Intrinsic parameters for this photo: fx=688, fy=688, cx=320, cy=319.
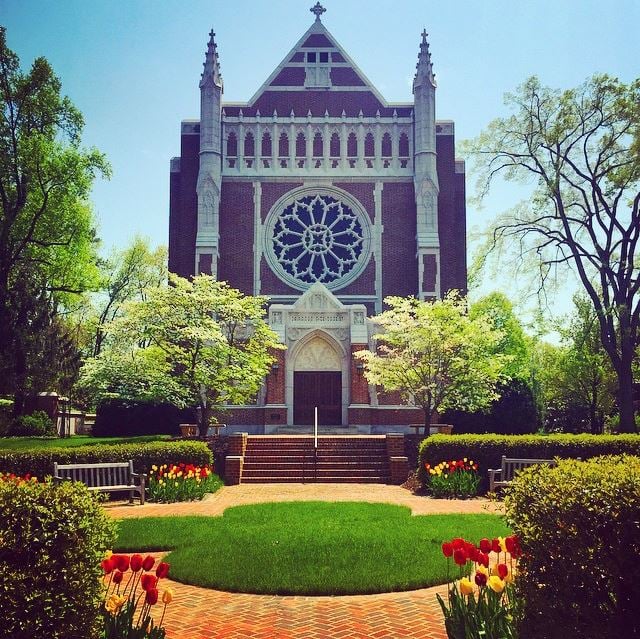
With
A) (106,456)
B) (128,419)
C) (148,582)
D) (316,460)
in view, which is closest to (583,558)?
(148,582)

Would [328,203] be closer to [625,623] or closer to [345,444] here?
[345,444]

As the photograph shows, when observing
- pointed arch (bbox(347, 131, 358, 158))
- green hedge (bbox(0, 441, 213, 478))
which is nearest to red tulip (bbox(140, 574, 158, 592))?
green hedge (bbox(0, 441, 213, 478))

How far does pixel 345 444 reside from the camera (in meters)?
19.7

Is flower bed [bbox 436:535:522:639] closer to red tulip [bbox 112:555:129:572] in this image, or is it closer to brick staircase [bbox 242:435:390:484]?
red tulip [bbox 112:555:129:572]

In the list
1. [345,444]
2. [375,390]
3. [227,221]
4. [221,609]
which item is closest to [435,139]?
[227,221]

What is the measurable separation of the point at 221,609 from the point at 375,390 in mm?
20671

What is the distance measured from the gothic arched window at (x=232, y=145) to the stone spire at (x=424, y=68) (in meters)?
8.58

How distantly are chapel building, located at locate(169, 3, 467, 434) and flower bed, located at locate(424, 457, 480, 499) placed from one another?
1426 cm

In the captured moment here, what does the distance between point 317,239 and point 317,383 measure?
24.1ft

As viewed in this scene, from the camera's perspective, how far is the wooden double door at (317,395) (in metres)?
27.4

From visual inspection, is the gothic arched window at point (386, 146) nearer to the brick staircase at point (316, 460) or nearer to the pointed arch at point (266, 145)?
the pointed arch at point (266, 145)

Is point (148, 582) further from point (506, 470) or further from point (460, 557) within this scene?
point (506, 470)

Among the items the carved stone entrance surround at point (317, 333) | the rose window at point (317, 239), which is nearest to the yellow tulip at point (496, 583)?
the carved stone entrance surround at point (317, 333)

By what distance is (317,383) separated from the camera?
27.5 metres
